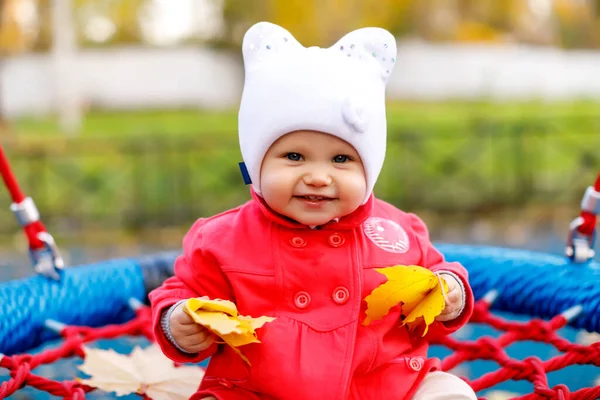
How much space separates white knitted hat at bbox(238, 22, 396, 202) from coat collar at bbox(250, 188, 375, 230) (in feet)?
0.14

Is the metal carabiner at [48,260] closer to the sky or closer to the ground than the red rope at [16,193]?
closer to the ground

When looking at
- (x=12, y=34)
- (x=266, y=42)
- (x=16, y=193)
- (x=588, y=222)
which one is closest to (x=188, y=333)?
(x=266, y=42)

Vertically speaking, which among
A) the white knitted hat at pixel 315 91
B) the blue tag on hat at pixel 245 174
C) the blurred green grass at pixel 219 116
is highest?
the white knitted hat at pixel 315 91

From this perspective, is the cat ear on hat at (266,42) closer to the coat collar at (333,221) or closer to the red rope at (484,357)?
the coat collar at (333,221)

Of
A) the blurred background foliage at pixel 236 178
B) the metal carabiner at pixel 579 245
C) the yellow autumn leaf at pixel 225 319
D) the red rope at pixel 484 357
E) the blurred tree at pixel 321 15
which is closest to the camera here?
the yellow autumn leaf at pixel 225 319

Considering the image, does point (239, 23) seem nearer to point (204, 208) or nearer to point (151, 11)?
point (151, 11)

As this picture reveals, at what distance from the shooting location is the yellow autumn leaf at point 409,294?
1463mm

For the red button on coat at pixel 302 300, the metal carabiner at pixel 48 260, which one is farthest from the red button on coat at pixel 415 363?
the metal carabiner at pixel 48 260

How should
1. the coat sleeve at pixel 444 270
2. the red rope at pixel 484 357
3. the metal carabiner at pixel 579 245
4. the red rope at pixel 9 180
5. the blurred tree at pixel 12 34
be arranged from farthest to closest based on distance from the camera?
the blurred tree at pixel 12 34
the metal carabiner at pixel 579 245
the red rope at pixel 9 180
the red rope at pixel 484 357
the coat sleeve at pixel 444 270

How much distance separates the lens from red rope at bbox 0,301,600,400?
176 cm

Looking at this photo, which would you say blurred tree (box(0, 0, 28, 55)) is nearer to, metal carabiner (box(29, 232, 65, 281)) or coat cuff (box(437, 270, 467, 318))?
metal carabiner (box(29, 232, 65, 281))

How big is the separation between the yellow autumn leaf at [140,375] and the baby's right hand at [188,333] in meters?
0.39

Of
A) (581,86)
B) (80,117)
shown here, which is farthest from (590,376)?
(581,86)

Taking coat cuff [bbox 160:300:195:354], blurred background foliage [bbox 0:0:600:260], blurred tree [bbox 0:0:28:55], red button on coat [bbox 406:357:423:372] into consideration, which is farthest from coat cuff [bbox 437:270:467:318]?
blurred tree [bbox 0:0:28:55]
